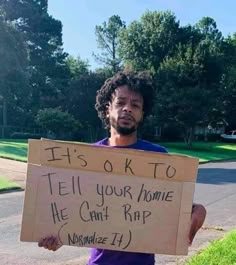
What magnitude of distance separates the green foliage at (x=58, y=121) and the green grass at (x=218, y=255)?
28.9 meters

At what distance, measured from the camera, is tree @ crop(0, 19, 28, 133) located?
3130 centimetres

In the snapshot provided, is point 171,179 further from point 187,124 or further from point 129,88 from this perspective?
point 187,124

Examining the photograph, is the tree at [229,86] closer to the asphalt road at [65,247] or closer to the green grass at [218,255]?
the asphalt road at [65,247]

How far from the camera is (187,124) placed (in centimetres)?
3556

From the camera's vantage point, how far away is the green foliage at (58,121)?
34594 millimetres

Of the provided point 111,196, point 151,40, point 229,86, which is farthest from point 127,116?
point 229,86

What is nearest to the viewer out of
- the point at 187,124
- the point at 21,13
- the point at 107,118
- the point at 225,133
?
the point at 107,118

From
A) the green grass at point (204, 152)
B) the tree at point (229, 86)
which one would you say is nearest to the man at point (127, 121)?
the green grass at point (204, 152)

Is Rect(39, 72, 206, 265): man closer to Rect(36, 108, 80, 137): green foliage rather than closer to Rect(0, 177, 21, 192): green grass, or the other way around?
Rect(0, 177, 21, 192): green grass

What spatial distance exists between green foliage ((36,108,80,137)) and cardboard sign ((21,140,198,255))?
3210 centimetres

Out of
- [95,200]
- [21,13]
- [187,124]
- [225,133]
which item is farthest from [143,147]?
[225,133]

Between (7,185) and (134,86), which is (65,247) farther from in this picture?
(7,185)

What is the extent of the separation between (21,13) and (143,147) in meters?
51.0

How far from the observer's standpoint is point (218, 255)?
5.50 metres
